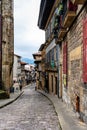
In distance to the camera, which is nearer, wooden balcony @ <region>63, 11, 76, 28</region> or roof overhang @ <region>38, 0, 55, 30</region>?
wooden balcony @ <region>63, 11, 76, 28</region>

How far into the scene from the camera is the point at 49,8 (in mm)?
31906

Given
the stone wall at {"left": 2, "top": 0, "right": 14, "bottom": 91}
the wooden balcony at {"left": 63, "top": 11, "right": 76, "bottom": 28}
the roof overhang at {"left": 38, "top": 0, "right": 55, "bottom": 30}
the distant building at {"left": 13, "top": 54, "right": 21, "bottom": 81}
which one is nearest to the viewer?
the wooden balcony at {"left": 63, "top": 11, "right": 76, "bottom": 28}

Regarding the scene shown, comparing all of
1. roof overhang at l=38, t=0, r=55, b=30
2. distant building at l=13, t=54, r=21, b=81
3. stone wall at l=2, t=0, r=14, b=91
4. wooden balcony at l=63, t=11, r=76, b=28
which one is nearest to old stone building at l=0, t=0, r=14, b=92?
stone wall at l=2, t=0, r=14, b=91

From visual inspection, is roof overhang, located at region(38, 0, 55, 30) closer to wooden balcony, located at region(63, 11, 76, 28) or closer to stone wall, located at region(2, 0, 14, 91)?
stone wall, located at region(2, 0, 14, 91)

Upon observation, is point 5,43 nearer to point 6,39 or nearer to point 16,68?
point 6,39

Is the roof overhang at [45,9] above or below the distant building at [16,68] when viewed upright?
above

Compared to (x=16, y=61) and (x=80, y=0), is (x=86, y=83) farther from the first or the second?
(x=16, y=61)

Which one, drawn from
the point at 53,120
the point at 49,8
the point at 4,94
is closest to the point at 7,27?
the point at 49,8

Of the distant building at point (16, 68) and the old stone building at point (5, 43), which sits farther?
the distant building at point (16, 68)

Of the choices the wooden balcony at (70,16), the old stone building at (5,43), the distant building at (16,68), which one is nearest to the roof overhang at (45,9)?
the old stone building at (5,43)

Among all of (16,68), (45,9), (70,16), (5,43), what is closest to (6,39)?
(5,43)

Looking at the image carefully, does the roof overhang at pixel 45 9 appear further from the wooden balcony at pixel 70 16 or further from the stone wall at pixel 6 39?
the wooden balcony at pixel 70 16

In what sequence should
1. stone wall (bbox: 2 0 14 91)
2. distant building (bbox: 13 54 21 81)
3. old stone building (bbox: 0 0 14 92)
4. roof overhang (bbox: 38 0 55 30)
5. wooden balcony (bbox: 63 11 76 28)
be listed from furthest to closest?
distant building (bbox: 13 54 21 81)
stone wall (bbox: 2 0 14 91)
old stone building (bbox: 0 0 14 92)
roof overhang (bbox: 38 0 55 30)
wooden balcony (bbox: 63 11 76 28)

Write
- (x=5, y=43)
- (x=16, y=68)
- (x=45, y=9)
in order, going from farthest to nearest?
(x=16, y=68), (x=5, y=43), (x=45, y=9)
